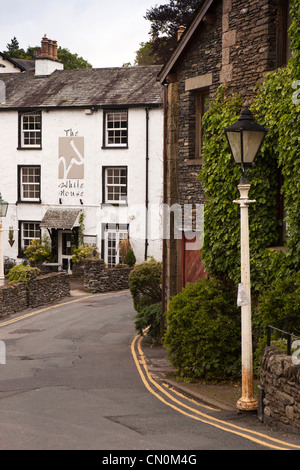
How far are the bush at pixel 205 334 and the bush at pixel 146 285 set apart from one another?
625 cm

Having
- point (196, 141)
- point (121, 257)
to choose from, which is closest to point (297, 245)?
point (196, 141)

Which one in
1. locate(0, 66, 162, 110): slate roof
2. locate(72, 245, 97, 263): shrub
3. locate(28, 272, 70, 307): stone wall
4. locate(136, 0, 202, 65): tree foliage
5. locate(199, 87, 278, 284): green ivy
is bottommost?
locate(28, 272, 70, 307): stone wall

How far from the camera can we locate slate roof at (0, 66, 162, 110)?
111ft

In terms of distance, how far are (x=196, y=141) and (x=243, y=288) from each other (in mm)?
7590

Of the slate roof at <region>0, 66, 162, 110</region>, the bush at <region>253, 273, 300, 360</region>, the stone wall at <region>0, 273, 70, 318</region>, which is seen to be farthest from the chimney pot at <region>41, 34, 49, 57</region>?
the bush at <region>253, 273, 300, 360</region>

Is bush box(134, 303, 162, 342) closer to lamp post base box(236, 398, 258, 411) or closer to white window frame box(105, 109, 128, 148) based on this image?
lamp post base box(236, 398, 258, 411)

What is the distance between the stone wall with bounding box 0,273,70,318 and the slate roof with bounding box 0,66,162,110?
1022 cm

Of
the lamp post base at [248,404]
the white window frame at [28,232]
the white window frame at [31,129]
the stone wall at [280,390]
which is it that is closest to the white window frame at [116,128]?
the white window frame at [31,129]

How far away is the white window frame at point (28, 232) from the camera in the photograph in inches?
1426

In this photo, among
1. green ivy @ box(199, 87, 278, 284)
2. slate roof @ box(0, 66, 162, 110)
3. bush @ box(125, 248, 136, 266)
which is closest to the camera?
green ivy @ box(199, 87, 278, 284)

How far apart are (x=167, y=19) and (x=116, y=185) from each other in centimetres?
1378

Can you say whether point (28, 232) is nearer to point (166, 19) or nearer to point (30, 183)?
point (30, 183)

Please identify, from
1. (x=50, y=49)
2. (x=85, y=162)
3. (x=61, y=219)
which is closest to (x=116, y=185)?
(x=85, y=162)
